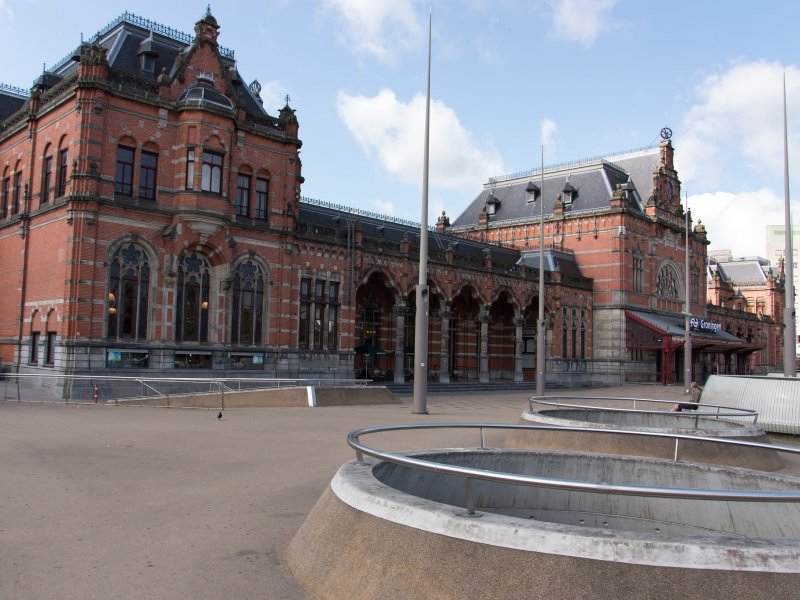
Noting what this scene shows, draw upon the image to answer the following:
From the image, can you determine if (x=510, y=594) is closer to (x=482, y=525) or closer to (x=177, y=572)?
(x=482, y=525)

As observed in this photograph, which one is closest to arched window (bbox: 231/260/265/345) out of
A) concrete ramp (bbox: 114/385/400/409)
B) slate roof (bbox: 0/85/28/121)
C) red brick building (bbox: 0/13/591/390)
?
red brick building (bbox: 0/13/591/390)

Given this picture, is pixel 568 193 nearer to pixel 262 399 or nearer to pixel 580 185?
pixel 580 185

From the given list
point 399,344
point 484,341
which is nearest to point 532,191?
point 484,341

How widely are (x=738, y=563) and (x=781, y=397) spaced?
13.9 metres

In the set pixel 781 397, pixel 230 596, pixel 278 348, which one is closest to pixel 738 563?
pixel 230 596

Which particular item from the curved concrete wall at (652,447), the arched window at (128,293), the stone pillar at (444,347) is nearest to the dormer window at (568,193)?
the stone pillar at (444,347)

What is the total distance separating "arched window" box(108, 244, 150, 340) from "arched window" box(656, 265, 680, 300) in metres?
41.5

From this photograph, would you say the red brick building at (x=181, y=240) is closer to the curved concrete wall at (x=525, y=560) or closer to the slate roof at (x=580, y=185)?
the slate roof at (x=580, y=185)

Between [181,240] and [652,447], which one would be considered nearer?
[652,447]

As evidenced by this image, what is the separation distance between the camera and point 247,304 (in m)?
30.4

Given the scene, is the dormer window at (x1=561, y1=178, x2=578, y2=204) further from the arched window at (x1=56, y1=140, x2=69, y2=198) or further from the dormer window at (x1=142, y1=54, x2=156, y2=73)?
the arched window at (x1=56, y1=140, x2=69, y2=198)

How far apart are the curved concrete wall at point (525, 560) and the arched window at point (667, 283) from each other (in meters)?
54.7

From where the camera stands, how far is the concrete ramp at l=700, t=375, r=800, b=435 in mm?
15883

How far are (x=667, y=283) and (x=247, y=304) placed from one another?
39331mm
